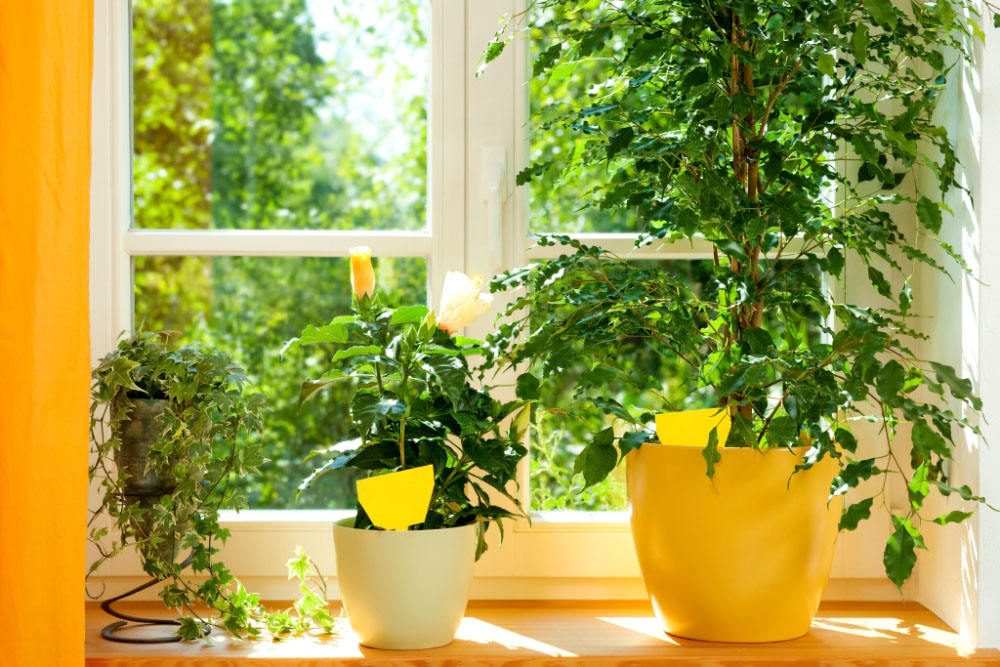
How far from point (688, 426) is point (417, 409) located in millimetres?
355

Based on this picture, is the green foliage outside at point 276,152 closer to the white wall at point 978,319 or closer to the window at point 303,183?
the window at point 303,183

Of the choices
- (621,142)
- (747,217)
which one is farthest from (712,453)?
(621,142)

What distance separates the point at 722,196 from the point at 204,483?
0.81m

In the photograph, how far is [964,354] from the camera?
4.08 feet

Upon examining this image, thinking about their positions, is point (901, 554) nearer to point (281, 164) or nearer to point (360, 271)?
point (360, 271)

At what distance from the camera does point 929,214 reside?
1156mm

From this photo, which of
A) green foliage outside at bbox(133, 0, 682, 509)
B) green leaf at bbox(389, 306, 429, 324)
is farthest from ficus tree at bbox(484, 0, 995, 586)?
green foliage outside at bbox(133, 0, 682, 509)

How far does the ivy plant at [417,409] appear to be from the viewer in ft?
3.80

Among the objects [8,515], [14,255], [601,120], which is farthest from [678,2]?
[8,515]

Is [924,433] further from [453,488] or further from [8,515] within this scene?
[8,515]

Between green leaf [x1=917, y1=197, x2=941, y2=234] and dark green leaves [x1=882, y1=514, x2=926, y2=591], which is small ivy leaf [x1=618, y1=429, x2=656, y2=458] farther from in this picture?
green leaf [x1=917, y1=197, x2=941, y2=234]

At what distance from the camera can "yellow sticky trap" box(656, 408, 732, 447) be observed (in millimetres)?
1172

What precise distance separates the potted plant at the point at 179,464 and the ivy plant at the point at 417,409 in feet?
0.41

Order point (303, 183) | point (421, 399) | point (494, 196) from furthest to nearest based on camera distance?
1. point (303, 183)
2. point (494, 196)
3. point (421, 399)
